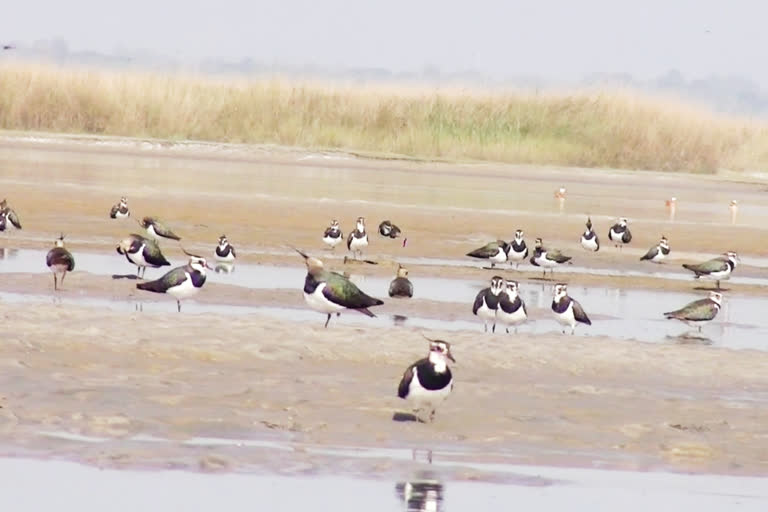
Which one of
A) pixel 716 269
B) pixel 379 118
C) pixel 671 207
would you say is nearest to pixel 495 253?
pixel 716 269

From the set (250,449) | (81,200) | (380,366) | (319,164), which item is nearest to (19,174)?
(81,200)

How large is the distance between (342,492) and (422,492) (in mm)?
421

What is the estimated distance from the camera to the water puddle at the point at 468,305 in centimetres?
1778

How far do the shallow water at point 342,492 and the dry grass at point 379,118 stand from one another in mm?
44667

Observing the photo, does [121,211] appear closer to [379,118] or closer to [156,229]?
[156,229]

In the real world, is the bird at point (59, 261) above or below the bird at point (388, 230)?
above

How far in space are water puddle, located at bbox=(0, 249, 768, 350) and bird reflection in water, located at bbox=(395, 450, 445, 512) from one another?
713cm

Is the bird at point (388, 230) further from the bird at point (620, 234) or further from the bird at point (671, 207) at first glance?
the bird at point (671, 207)

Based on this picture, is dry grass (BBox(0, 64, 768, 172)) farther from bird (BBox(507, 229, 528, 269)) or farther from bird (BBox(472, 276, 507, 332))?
bird (BBox(472, 276, 507, 332))

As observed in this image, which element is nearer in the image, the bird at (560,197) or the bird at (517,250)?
the bird at (517,250)

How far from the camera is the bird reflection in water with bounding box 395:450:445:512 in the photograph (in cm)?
914

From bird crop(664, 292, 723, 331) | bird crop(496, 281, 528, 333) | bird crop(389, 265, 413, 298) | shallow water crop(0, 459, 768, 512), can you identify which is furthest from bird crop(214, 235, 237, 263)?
shallow water crop(0, 459, 768, 512)

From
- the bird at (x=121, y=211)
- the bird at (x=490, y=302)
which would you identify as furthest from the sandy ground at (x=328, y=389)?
the bird at (x=121, y=211)

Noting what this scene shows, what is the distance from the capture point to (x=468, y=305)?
19.7 m
